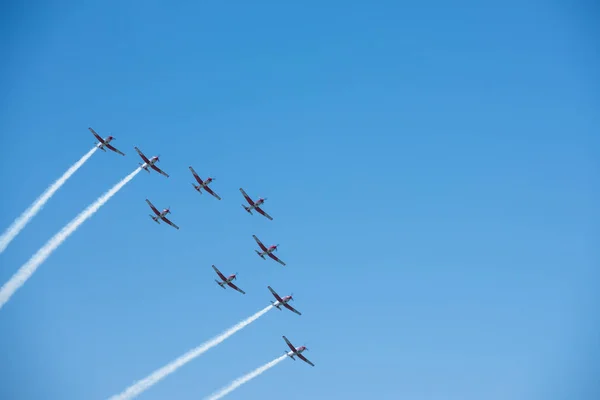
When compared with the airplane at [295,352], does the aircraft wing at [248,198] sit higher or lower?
higher

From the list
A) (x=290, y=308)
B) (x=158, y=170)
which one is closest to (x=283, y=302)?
(x=290, y=308)

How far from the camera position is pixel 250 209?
470 ft

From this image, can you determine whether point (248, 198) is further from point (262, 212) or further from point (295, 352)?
point (295, 352)

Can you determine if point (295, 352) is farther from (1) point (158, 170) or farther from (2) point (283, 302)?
(1) point (158, 170)

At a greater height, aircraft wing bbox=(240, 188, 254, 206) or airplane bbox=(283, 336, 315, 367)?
aircraft wing bbox=(240, 188, 254, 206)

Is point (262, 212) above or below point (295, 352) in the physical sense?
above

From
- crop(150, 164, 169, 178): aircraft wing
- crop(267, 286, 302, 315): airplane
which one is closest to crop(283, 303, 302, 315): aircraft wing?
crop(267, 286, 302, 315): airplane

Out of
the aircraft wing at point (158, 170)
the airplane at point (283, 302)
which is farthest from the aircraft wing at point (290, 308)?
the aircraft wing at point (158, 170)

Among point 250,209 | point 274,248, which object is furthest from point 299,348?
point 250,209

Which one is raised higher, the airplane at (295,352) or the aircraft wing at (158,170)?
the aircraft wing at (158,170)

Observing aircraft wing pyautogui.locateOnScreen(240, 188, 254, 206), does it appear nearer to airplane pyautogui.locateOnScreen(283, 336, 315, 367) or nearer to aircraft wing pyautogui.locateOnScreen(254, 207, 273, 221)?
aircraft wing pyautogui.locateOnScreen(254, 207, 273, 221)

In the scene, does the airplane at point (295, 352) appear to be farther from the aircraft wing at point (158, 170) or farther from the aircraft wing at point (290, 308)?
the aircraft wing at point (158, 170)

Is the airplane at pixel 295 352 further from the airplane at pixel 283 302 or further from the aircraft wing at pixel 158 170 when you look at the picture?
the aircraft wing at pixel 158 170

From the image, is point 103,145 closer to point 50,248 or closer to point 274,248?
point 50,248
